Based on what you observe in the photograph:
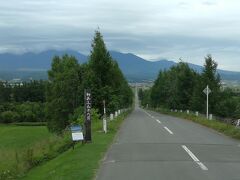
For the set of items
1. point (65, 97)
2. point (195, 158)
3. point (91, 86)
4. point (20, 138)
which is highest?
point (91, 86)

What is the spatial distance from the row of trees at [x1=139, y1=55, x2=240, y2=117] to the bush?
4004cm

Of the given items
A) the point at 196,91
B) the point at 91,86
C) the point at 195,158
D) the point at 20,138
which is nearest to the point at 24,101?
the point at 20,138

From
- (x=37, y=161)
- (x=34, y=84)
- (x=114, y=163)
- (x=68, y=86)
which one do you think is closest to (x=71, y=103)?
(x=68, y=86)

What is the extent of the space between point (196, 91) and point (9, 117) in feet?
257

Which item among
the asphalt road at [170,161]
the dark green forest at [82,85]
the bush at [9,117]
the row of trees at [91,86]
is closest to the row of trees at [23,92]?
the bush at [9,117]

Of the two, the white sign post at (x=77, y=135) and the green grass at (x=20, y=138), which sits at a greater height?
the white sign post at (x=77, y=135)

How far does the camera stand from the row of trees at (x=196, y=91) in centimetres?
5619

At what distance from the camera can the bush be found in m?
125

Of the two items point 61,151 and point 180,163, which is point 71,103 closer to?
point 61,151

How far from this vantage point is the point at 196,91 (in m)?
57.8

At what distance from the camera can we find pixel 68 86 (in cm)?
5544

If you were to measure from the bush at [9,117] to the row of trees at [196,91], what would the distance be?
131ft

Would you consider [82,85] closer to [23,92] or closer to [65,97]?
[65,97]

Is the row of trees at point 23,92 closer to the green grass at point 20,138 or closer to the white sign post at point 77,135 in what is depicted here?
the green grass at point 20,138
